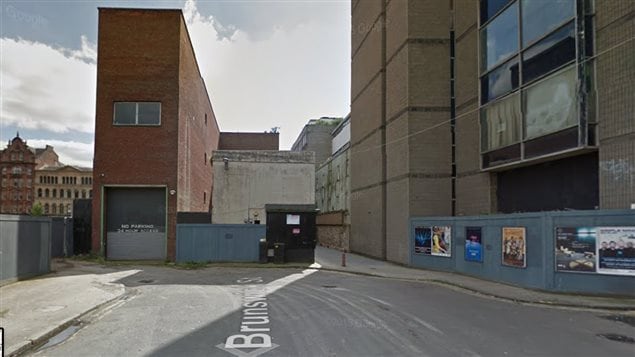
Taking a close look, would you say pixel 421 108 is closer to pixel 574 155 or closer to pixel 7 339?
pixel 574 155

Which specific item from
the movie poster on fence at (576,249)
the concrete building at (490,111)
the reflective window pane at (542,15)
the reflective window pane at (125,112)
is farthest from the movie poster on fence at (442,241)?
the reflective window pane at (125,112)

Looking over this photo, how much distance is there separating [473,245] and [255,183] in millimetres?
18118

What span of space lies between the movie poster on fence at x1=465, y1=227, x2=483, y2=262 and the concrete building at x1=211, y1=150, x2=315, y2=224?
52.3 feet

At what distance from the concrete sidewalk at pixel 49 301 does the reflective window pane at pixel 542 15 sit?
16.1m

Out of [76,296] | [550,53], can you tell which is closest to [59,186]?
[76,296]

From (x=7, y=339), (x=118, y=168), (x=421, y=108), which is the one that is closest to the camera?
(x=7, y=339)

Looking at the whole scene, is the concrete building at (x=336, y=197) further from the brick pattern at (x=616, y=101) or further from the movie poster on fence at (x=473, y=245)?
the brick pattern at (x=616, y=101)

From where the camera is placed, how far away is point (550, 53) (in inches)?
572

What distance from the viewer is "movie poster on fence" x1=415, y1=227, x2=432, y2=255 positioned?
18984mm

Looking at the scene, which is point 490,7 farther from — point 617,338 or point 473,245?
point 617,338

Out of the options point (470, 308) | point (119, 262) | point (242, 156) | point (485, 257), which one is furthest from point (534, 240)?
point (242, 156)

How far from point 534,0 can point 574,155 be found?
5.91 metres

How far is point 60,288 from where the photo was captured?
43.3 ft

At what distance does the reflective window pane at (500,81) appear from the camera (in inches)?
650
